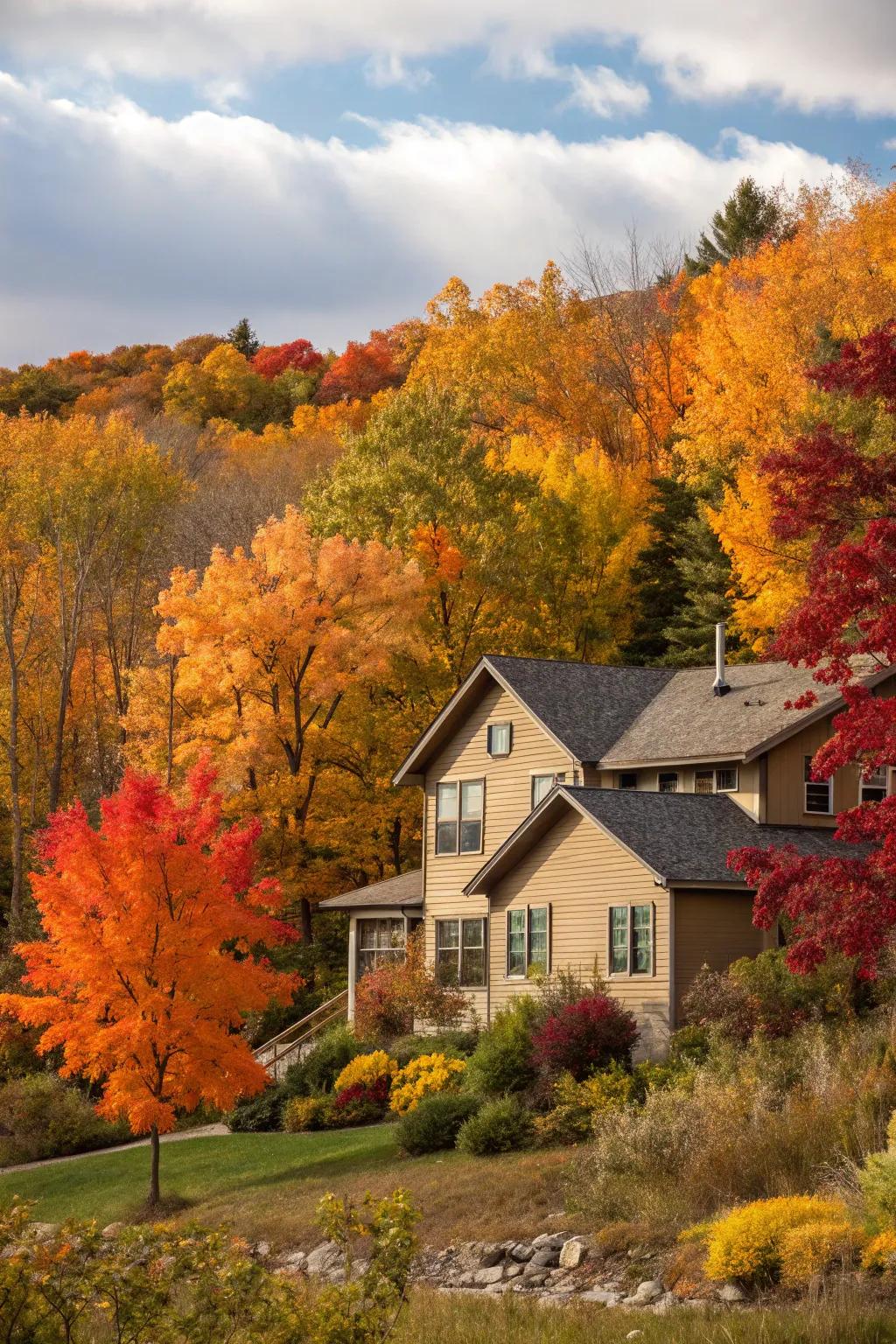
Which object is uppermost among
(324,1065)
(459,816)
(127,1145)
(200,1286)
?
(459,816)

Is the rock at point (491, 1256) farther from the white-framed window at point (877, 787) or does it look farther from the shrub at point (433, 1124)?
the white-framed window at point (877, 787)

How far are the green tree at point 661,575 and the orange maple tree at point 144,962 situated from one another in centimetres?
2793

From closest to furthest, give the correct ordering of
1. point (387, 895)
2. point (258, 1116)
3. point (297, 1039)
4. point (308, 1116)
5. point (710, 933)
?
point (710, 933)
point (308, 1116)
point (258, 1116)
point (297, 1039)
point (387, 895)

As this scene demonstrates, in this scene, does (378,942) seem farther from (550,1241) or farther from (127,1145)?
(550,1241)

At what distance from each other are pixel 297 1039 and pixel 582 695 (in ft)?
35.2

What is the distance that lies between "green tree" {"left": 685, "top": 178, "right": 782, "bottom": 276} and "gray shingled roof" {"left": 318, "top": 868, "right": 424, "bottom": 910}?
55.3 m

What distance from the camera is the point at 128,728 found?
1848 inches

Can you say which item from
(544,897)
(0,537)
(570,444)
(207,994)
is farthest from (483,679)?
(570,444)

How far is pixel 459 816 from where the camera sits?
37375 mm

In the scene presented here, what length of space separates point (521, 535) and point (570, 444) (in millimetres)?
10736

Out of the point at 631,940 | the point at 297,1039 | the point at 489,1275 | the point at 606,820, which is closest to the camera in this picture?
the point at 489,1275

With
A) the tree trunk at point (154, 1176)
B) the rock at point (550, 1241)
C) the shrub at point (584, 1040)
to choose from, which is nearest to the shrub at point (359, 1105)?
the tree trunk at point (154, 1176)

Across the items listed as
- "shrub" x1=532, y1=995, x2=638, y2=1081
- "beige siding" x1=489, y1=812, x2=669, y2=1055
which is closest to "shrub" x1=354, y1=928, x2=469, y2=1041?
"beige siding" x1=489, y1=812, x2=669, y2=1055

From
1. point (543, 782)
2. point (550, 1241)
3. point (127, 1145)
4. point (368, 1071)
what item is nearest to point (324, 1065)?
point (368, 1071)
